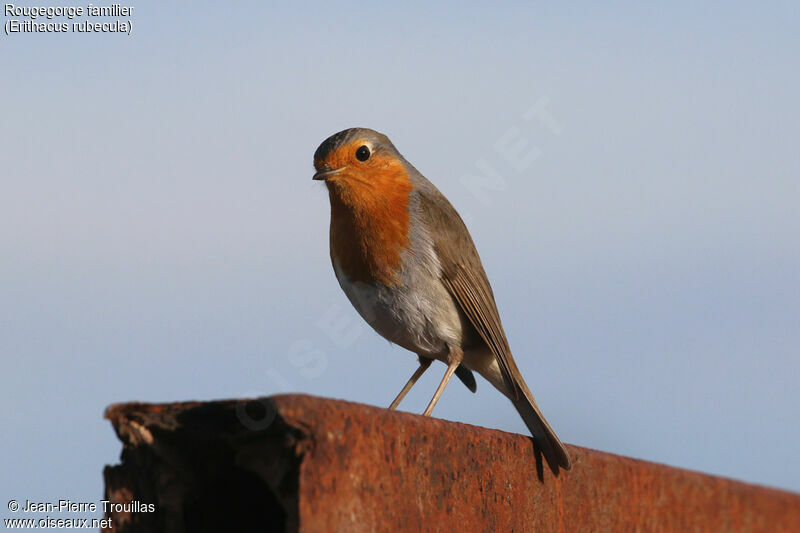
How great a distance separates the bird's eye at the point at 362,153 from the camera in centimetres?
479

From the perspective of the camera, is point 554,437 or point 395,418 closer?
point 395,418

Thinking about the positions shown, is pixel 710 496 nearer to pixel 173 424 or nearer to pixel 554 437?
pixel 554 437

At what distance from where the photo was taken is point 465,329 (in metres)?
4.65

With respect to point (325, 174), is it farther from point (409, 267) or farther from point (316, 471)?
point (316, 471)

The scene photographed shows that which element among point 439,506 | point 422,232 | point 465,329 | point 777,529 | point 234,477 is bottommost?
point 777,529

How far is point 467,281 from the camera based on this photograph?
4672 millimetres

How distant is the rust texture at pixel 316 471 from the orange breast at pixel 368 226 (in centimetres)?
143

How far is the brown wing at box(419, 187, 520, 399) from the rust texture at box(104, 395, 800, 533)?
58.2 inches

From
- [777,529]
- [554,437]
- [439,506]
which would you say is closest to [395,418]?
[439,506]

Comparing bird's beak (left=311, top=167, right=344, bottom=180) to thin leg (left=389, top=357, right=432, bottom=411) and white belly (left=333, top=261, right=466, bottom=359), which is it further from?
thin leg (left=389, top=357, right=432, bottom=411)

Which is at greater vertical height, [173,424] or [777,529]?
[173,424]

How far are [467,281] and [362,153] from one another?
813 millimetres

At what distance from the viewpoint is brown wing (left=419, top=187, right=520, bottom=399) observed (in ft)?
14.9

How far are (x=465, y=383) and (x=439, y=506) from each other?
8.56 ft
